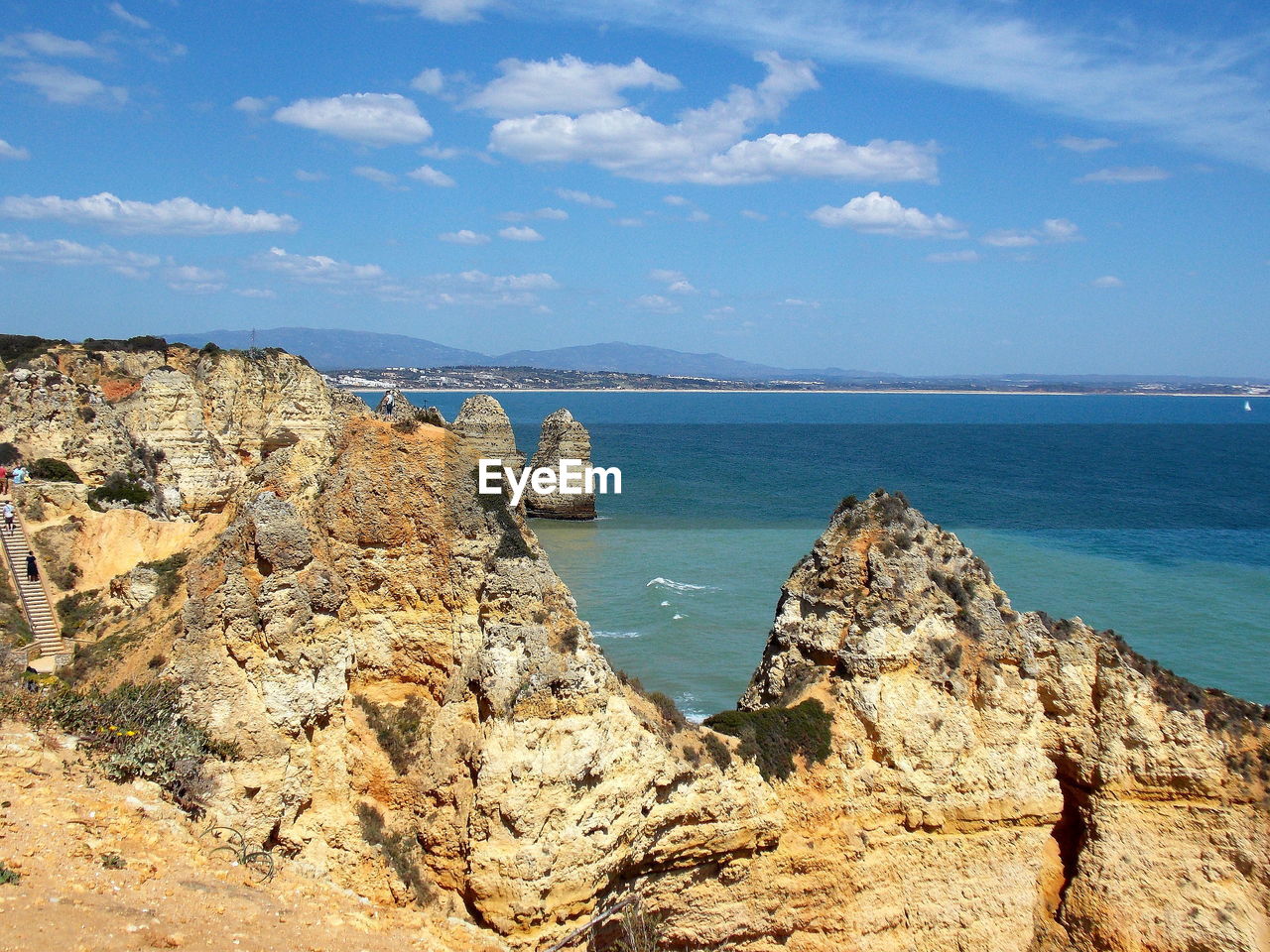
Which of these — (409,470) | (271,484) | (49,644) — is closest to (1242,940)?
(409,470)

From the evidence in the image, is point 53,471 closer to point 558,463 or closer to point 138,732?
point 138,732

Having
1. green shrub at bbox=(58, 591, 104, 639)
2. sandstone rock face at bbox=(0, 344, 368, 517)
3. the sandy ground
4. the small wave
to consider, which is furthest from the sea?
the sandy ground

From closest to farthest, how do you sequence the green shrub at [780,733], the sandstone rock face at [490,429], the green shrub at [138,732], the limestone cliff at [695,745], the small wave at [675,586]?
the green shrub at [138,732]
the limestone cliff at [695,745]
the green shrub at [780,733]
the small wave at [675,586]
the sandstone rock face at [490,429]

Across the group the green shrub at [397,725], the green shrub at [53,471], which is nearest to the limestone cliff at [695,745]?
the green shrub at [397,725]

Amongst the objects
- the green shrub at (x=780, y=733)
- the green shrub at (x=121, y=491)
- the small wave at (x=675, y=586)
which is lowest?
the small wave at (x=675, y=586)

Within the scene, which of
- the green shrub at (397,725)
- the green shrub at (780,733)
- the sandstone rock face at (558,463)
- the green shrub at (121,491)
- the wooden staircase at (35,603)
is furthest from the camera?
the sandstone rock face at (558,463)

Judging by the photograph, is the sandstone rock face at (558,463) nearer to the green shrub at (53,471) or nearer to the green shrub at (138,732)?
the green shrub at (53,471)

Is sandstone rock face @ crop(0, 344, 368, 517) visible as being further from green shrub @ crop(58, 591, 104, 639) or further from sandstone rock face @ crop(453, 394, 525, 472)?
sandstone rock face @ crop(453, 394, 525, 472)
